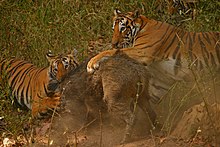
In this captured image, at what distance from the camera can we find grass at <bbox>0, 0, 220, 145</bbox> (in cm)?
864

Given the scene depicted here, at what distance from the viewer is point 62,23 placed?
911 cm

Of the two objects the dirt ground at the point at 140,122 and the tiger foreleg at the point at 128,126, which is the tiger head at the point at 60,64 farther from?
the tiger foreleg at the point at 128,126

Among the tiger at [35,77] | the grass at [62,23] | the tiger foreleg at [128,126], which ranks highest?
the grass at [62,23]

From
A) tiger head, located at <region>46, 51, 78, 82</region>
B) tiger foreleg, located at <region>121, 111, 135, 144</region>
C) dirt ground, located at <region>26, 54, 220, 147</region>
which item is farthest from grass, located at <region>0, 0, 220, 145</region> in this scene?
tiger foreleg, located at <region>121, 111, 135, 144</region>

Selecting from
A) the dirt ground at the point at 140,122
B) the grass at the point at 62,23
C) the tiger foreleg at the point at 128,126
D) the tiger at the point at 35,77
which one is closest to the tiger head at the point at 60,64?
the tiger at the point at 35,77

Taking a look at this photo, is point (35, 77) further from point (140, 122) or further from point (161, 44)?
point (140, 122)

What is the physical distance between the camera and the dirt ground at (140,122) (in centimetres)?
470

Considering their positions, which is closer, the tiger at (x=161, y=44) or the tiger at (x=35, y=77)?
the tiger at (x=161, y=44)

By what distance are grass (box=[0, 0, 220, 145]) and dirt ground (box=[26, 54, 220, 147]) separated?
7.73 ft

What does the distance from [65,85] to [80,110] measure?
1.03 ft

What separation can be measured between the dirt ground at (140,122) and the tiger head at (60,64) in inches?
50.3

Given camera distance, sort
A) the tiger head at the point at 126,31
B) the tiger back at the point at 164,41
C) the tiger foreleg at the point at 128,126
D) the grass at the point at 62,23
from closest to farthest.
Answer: the tiger foreleg at the point at 128,126
the tiger back at the point at 164,41
the tiger head at the point at 126,31
the grass at the point at 62,23

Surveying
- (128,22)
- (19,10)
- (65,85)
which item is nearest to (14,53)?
(19,10)

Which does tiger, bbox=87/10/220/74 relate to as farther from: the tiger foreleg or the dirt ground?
the tiger foreleg
